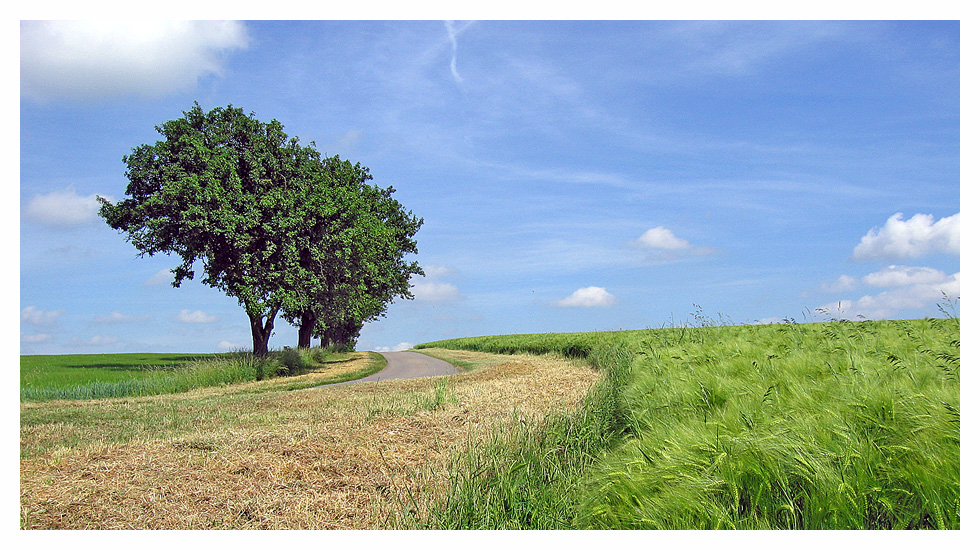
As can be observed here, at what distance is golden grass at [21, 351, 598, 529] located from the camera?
495 cm

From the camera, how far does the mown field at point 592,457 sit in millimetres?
3445

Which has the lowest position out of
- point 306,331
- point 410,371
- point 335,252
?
point 410,371

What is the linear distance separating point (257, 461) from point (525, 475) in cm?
343

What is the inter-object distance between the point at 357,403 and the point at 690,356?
6.43 metres

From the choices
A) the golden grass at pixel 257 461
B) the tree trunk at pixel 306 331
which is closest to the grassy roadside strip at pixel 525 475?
the golden grass at pixel 257 461

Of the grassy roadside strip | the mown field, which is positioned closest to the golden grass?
the mown field

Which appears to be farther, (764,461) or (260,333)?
(260,333)

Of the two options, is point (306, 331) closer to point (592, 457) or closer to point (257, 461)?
point (257, 461)

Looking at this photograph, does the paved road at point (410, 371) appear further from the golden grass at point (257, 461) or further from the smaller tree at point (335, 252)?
the golden grass at point (257, 461)

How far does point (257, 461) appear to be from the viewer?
6.32 metres

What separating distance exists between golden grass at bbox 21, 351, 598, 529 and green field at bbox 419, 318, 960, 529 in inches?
39.0

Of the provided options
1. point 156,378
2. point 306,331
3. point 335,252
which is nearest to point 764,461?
point 156,378

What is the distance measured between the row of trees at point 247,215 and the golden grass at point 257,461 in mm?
11428

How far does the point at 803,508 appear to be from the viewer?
3627 millimetres
